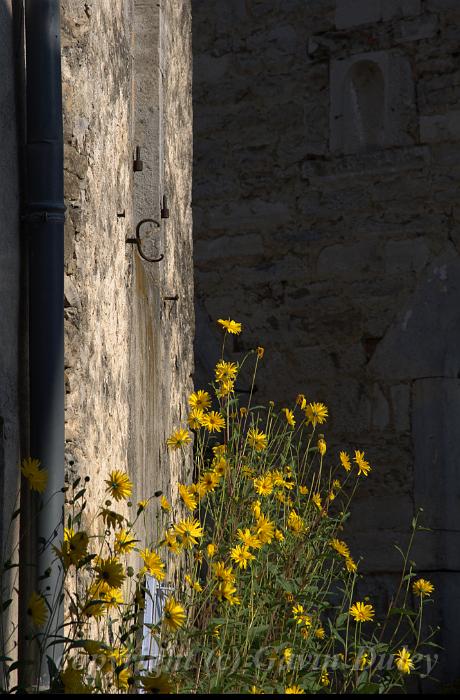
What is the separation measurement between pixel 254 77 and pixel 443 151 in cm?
129

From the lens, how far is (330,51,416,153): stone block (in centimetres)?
656

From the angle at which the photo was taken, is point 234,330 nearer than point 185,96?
Yes

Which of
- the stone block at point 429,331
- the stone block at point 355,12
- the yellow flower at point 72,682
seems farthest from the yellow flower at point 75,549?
the stone block at point 355,12

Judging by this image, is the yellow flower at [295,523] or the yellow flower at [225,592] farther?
the yellow flower at [295,523]

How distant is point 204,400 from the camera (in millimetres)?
3611

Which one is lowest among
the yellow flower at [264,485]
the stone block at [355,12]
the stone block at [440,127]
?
the yellow flower at [264,485]

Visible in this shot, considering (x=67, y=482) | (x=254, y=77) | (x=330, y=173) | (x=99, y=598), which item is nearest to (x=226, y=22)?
(x=254, y=77)

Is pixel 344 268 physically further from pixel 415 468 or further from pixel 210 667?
pixel 210 667

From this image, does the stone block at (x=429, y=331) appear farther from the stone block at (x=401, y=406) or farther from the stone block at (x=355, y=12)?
the stone block at (x=355, y=12)

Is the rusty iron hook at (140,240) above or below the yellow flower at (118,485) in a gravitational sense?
above

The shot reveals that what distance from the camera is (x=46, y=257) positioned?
2840 mm

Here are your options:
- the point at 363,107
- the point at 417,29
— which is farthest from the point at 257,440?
the point at 417,29

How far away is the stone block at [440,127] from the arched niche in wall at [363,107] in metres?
0.26

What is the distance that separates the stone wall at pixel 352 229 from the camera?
6258 millimetres
